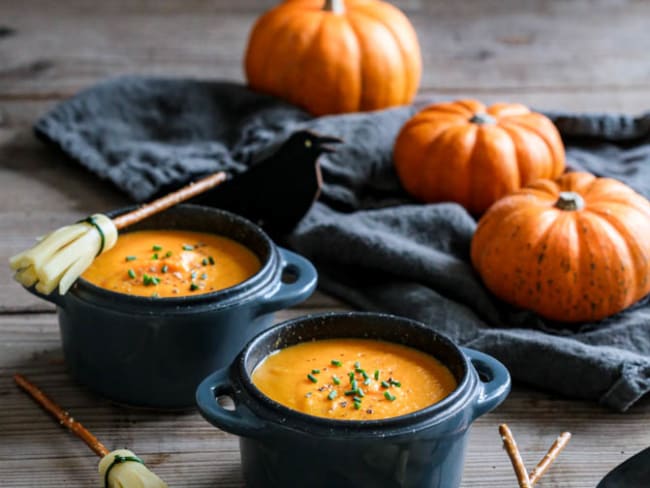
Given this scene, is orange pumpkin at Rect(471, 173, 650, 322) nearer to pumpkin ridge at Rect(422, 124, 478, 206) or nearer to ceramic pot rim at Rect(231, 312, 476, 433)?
pumpkin ridge at Rect(422, 124, 478, 206)

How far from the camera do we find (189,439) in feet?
4.41

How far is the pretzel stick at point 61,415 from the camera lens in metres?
1.26

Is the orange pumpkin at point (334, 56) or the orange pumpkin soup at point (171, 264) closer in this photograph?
the orange pumpkin soup at point (171, 264)

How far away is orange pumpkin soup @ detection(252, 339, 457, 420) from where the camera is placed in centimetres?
113

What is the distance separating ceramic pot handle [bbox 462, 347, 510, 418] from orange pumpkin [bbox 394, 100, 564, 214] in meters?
0.66

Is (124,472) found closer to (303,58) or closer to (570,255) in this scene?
(570,255)

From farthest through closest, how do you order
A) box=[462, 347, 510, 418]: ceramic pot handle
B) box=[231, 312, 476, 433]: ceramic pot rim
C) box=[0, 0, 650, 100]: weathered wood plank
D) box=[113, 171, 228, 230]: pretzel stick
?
box=[0, 0, 650, 100]: weathered wood plank, box=[113, 171, 228, 230]: pretzel stick, box=[462, 347, 510, 418]: ceramic pot handle, box=[231, 312, 476, 433]: ceramic pot rim

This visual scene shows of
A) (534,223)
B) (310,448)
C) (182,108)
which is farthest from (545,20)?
(310,448)

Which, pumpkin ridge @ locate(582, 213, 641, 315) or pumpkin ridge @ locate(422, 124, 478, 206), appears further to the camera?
pumpkin ridge @ locate(422, 124, 478, 206)

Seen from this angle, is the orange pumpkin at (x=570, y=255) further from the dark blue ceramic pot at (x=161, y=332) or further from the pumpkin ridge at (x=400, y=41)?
the pumpkin ridge at (x=400, y=41)

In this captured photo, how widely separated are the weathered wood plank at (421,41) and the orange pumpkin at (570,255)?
88 centimetres

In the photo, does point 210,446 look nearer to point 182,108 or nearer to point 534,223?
point 534,223

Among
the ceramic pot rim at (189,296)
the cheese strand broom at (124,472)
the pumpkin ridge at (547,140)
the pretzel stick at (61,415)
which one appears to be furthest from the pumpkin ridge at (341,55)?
the cheese strand broom at (124,472)

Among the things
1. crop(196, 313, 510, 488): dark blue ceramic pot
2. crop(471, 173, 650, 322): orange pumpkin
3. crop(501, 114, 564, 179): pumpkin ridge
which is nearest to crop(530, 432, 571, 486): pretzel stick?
crop(196, 313, 510, 488): dark blue ceramic pot
